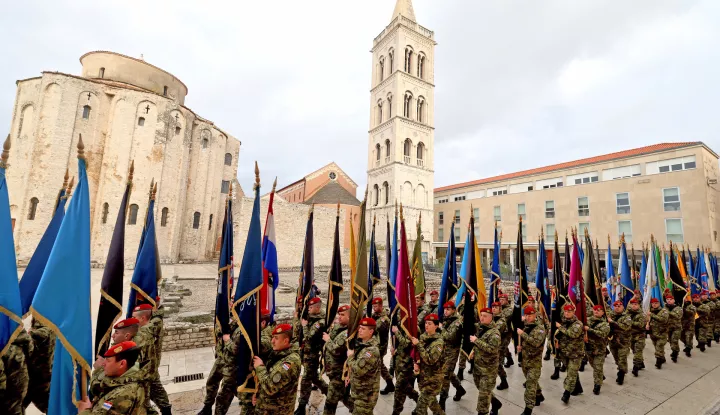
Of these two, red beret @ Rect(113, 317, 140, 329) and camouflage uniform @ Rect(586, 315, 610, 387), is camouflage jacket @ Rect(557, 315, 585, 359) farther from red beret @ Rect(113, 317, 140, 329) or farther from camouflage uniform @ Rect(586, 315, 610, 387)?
red beret @ Rect(113, 317, 140, 329)

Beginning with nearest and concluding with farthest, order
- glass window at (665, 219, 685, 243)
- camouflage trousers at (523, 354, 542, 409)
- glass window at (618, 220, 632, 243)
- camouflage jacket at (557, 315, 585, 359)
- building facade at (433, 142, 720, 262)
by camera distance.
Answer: camouflage trousers at (523, 354, 542, 409)
camouflage jacket at (557, 315, 585, 359)
building facade at (433, 142, 720, 262)
glass window at (665, 219, 685, 243)
glass window at (618, 220, 632, 243)

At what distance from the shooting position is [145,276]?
5.02m

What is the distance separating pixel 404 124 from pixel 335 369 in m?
36.0

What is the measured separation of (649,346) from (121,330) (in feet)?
47.6

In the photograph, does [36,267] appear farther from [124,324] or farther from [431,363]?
[431,363]

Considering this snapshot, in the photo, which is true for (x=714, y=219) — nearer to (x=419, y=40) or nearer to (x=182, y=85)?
(x=419, y=40)

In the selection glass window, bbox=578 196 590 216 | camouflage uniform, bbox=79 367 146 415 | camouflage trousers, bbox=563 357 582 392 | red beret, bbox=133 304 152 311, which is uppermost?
glass window, bbox=578 196 590 216

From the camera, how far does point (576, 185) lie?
29.5m

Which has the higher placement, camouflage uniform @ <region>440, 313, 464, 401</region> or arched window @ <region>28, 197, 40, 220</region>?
arched window @ <region>28, 197, 40, 220</region>

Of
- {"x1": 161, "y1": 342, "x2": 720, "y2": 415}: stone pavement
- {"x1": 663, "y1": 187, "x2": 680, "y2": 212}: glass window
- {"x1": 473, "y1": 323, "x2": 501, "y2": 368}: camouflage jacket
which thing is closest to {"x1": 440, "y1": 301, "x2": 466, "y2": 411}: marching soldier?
{"x1": 161, "y1": 342, "x2": 720, "y2": 415}: stone pavement

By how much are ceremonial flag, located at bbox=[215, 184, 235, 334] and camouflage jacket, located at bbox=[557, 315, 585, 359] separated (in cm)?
670

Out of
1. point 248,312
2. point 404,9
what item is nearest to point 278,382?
point 248,312

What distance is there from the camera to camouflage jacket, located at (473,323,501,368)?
5.41 meters

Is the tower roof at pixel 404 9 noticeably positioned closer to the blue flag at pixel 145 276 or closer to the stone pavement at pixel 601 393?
the stone pavement at pixel 601 393
